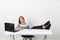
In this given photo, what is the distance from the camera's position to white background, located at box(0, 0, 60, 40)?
4.14 metres

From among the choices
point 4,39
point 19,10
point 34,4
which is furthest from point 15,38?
point 34,4

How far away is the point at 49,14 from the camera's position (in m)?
4.17

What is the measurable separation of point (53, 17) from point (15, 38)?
4.02ft

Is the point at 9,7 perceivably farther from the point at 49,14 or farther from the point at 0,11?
the point at 49,14

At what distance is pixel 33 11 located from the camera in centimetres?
419

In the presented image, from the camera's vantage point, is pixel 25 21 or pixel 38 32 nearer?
pixel 38 32

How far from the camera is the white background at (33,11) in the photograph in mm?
4145

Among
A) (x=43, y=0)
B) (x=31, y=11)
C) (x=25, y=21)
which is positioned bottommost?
(x=25, y=21)

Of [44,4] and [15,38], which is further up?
[44,4]

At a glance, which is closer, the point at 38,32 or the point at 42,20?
the point at 38,32

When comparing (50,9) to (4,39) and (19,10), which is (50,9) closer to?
(19,10)

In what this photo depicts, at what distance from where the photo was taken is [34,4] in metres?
4.16

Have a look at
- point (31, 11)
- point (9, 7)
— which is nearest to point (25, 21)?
point (31, 11)

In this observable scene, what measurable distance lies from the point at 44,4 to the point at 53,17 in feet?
1.42
